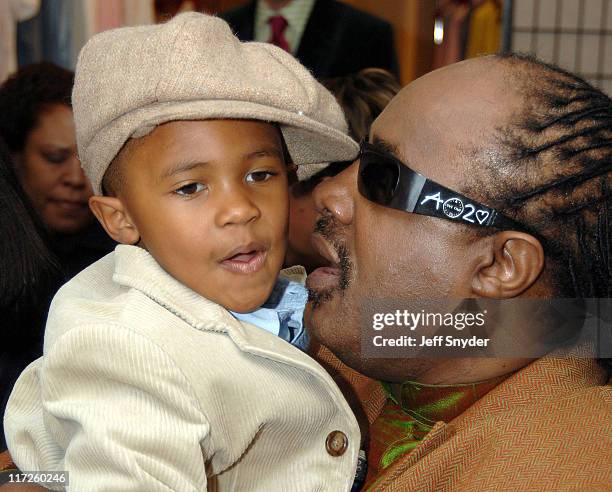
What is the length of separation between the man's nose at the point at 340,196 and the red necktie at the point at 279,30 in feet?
8.13

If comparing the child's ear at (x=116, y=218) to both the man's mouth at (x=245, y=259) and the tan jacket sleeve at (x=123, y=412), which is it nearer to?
the man's mouth at (x=245, y=259)

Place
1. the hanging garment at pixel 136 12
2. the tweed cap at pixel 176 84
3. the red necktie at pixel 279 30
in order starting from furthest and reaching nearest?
the red necktie at pixel 279 30 < the hanging garment at pixel 136 12 < the tweed cap at pixel 176 84

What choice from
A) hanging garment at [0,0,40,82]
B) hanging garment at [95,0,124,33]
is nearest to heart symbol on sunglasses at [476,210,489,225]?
hanging garment at [0,0,40,82]

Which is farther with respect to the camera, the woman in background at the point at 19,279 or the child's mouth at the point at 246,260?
the woman in background at the point at 19,279

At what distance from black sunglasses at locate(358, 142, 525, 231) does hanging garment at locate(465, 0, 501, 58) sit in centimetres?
403

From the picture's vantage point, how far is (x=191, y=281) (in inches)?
72.5

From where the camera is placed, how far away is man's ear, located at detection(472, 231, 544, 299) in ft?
6.07

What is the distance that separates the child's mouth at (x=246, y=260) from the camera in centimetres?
183

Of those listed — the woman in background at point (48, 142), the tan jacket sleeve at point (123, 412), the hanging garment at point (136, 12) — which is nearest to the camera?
the tan jacket sleeve at point (123, 412)

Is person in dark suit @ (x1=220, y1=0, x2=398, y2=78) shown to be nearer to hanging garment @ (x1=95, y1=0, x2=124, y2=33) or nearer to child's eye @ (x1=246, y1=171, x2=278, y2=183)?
hanging garment @ (x1=95, y1=0, x2=124, y2=33)

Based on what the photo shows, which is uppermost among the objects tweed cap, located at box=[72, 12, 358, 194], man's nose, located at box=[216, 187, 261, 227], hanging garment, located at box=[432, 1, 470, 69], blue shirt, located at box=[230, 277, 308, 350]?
tweed cap, located at box=[72, 12, 358, 194]

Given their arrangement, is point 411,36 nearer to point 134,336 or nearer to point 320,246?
point 320,246

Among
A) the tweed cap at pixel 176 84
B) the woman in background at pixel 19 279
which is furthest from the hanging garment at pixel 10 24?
the tweed cap at pixel 176 84

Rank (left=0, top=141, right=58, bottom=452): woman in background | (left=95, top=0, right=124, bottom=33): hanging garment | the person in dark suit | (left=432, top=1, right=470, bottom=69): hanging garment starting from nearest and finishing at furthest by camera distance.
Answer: (left=0, top=141, right=58, bottom=452): woman in background, (left=95, top=0, right=124, bottom=33): hanging garment, the person in dark suit, (left=432, top=1, right=470, bottom=69): hanging garment
